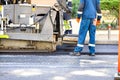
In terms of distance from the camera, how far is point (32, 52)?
1112cm

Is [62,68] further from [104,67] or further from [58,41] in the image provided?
[58,41]

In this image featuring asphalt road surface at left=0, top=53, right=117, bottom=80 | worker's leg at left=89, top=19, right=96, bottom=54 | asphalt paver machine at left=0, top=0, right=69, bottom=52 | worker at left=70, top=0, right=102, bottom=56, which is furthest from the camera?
asphalt paver machine at left=0, top=0, right=69, bottom=52

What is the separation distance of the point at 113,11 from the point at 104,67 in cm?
1338

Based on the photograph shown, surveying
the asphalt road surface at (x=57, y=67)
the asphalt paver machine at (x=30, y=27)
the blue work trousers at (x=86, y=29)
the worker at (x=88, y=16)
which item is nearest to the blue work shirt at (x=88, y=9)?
the worker at (x=88, y=16)

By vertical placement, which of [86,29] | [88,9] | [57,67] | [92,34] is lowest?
[57,67]

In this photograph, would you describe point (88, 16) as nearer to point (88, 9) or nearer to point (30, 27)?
point (88, 9)

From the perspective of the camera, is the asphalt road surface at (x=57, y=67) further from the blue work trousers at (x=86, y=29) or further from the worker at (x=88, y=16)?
the worker at (x=88, y=16)

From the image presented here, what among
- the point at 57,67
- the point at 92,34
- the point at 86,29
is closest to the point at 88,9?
the point at 86,29

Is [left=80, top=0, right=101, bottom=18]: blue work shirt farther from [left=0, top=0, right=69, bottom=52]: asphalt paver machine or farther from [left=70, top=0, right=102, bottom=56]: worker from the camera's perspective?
[left=0, top=0, right=69, bottom=52]: asphalt paver machine

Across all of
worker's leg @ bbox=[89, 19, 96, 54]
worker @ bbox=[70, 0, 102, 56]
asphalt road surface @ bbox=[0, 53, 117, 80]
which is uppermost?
worker @ bbox=[70, 0, 102, 56]

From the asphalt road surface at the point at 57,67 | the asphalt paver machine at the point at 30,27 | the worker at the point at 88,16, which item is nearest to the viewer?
the asphalt road surface at the point at 57,67

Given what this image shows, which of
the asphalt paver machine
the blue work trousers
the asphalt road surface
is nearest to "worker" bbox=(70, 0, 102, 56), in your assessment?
the blue work trousers

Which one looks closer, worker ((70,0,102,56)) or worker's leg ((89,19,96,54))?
worker ((70,0,102,56))

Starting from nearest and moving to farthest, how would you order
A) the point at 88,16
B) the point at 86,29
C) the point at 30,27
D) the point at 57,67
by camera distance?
the point at 57,67 < the point at 88,16 < the point at 86,29 < the point at 30,27
